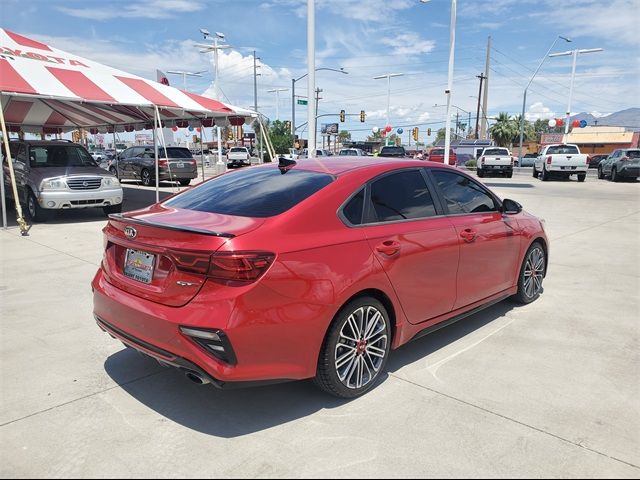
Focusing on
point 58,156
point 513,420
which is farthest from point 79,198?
point 513,420

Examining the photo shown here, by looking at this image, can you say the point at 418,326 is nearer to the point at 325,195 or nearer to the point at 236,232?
the point at 325,195

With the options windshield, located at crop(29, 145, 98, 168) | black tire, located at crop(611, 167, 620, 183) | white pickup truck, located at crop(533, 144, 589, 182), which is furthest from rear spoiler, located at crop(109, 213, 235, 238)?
black tire, located at crop(611, 167, 620, 183)

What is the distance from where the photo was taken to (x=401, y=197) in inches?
151

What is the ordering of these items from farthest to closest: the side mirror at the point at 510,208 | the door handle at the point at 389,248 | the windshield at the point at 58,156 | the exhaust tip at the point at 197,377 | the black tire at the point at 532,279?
the windshield at the point at 58,156 < the black tire at the point at 532,279 < the side mirror at the point at 510,208 < the door handle at the point at 389,248 < the exhaust tip at the point at 197,377

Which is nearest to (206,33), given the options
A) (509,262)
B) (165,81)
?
(165,81)

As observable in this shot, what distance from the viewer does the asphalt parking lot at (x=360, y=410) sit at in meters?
2.67

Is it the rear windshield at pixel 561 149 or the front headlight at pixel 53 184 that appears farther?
the rear windshield at pixel 561 149

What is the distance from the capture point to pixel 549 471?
2.62m

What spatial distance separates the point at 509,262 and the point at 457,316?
3.44 ft

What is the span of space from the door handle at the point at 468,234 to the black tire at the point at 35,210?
1018 cm

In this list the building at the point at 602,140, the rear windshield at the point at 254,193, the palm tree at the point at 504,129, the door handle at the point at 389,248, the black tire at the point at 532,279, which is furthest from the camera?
the palm tree at the point at 504,129

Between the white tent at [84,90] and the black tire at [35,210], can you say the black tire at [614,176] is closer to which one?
the white tent at [84,90]

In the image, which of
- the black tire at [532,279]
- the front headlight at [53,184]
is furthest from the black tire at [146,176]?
the black tire at [532,279]

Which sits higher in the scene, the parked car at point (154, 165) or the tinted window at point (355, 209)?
the tinted window at point (355, 209)
